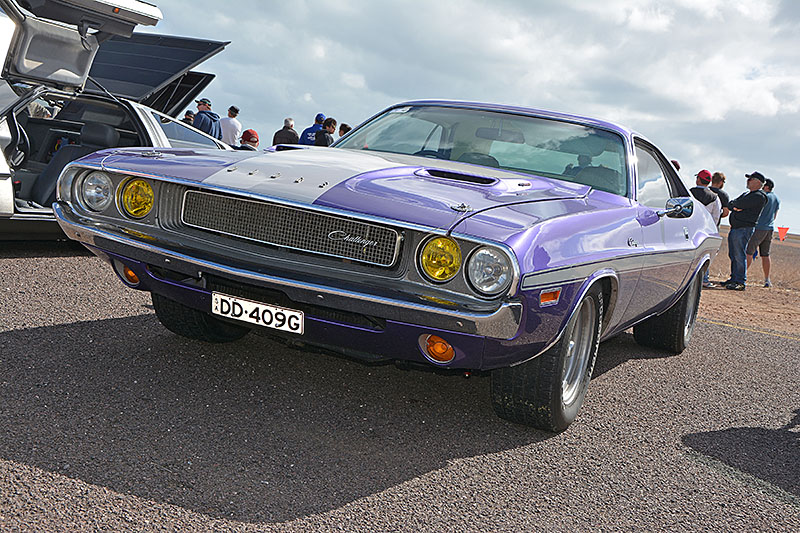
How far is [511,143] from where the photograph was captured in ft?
13.5

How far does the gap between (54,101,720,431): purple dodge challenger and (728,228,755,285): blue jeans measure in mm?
8590

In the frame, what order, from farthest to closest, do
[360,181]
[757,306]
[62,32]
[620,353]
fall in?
[757,306] → [62,32] → [620,353] → [360,181]

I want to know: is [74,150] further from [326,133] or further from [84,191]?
[326,133]

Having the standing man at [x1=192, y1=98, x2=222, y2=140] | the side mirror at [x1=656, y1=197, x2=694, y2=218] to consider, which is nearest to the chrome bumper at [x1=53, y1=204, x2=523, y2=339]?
the side mirror at [x1=656, y1=197, x2=694, y2=218]

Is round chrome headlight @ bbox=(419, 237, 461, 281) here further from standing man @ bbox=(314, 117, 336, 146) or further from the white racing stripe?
standing man @ bbox=(314, 117, 336, 146)

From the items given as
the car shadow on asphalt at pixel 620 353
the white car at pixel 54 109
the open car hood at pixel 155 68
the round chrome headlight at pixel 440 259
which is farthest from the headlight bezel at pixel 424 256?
the open car hood at pixel 155 68

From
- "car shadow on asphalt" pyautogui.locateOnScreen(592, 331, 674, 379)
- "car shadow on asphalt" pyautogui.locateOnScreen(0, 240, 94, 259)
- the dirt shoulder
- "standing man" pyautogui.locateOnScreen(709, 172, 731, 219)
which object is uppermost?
"standing man" pyautogui.locateOnScreen(709, 172, 731, 219)

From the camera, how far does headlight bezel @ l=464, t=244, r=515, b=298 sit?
2.65m

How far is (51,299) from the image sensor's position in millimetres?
4754

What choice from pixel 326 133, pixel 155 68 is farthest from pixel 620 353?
pixel 326 133

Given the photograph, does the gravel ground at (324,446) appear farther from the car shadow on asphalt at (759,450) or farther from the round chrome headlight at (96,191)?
the round chrome headlight at (96,191)

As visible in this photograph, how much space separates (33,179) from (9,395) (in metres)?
4.10

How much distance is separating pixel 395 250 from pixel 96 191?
1.51 m

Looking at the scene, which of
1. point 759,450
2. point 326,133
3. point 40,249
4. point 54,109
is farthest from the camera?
point 326,133
